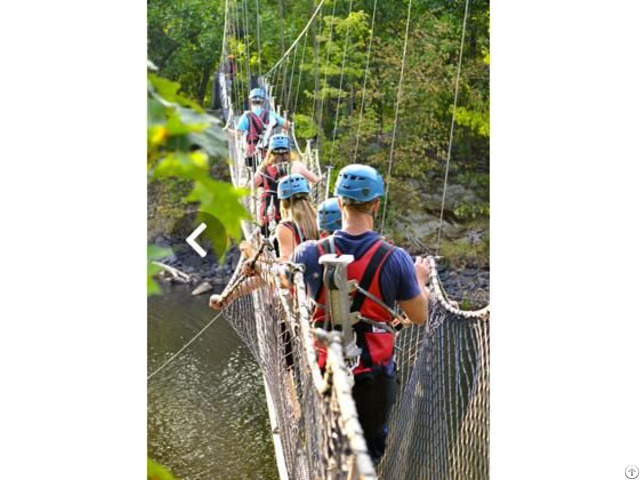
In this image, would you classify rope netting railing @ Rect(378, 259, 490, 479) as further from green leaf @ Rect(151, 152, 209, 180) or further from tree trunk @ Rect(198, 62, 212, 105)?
tree trunk @ Rect(198, 62, 212, 105)

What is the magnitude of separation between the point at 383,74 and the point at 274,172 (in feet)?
14.9

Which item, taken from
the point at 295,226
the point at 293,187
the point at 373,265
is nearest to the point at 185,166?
the point at 373,265

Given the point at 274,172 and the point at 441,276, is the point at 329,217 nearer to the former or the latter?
the point at 274,172

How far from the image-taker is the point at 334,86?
26.2ft

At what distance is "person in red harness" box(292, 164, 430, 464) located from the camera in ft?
4.74

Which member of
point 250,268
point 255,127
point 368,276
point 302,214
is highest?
point 368,276

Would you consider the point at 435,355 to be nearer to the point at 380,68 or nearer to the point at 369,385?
the point at 369,385

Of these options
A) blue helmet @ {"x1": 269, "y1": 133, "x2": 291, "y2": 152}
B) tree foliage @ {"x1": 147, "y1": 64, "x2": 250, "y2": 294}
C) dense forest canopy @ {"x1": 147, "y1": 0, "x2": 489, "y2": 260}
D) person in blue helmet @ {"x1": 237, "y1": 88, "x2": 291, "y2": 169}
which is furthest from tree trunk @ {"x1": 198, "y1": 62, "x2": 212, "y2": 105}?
tree foliage @ {"x1": 147, "y1": 64, "x2": 250, "y2": 294}

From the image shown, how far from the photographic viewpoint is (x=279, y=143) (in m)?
2.99

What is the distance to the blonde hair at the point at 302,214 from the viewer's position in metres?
2.12

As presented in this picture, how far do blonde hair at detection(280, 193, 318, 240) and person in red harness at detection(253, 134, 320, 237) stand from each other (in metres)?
0.70

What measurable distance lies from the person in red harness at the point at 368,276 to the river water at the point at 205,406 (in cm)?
269

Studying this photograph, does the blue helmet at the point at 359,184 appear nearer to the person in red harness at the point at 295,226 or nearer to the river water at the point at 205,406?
the person in red harness at the point at 295,226
